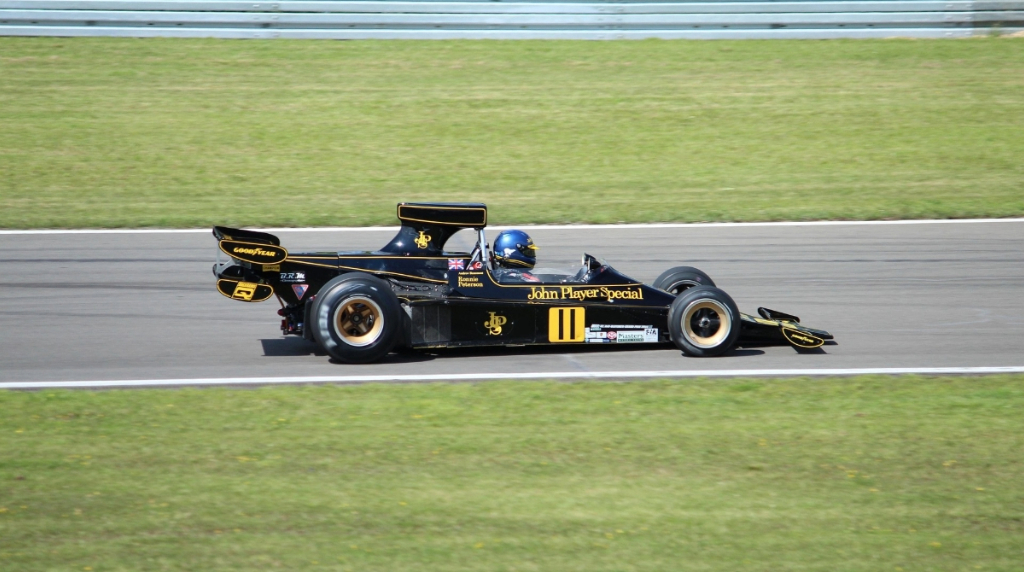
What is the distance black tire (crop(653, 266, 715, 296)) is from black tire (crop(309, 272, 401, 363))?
2.51 meters

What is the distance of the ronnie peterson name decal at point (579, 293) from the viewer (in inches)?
354

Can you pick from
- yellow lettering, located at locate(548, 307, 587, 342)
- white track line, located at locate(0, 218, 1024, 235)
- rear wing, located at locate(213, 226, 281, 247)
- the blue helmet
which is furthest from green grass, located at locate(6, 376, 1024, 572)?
white track line, located at locate(0, 218, 1024, 235)

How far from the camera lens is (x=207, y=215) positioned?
1459cm

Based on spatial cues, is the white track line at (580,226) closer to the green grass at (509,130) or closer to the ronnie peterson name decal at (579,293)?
the green grass at (509,130)

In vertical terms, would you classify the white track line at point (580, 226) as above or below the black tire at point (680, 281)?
above

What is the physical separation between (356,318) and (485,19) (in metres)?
13.8

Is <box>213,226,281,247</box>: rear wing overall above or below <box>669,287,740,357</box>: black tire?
above

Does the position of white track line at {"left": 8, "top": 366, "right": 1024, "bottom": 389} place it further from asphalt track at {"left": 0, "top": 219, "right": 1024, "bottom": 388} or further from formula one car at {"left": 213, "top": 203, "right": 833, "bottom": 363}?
formula one car at {"left": 213, "top": 203, "right": 833, "bottom": 363}

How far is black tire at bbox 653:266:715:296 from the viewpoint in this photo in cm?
992

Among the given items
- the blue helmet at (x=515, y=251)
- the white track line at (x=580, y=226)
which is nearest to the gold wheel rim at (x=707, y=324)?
the blue helmet at (x=515, y=251)

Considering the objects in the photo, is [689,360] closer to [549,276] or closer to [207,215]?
[549,276]

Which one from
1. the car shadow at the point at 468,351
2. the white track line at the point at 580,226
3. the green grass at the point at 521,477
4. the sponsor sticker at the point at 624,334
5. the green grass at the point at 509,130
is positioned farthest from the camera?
the green grass at the point at 509,130

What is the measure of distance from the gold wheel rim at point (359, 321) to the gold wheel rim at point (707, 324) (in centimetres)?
242

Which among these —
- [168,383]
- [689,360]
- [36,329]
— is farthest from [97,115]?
[689,360]
